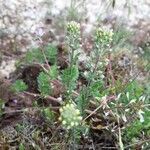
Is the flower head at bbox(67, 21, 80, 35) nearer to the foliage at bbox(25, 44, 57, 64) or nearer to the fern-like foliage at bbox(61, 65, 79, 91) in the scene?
the fern-like foliage at bbox(61, 65, 79, 91)

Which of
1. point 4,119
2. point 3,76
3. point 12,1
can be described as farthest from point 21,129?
point 12,1

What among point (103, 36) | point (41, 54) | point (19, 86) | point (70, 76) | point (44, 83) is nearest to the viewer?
point (103, 36)

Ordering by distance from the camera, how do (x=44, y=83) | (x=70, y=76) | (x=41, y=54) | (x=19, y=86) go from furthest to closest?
(x=41, y=54)
(x=19, y=86)
(x=44, y=83)
(x=70, y=76)

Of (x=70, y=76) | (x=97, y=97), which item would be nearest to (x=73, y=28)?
(x=70, y=76)

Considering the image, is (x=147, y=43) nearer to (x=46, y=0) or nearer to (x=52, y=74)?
(x=46, y=0)

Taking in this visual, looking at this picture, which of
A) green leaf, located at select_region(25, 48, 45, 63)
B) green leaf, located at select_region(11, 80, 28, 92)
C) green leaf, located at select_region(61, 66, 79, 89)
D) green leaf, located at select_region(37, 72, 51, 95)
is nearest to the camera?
green leaf, located at select_region(61, 66, 79, 89)

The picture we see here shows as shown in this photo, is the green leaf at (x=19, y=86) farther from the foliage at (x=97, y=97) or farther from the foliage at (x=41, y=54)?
the foliage at (x=41, y=54)

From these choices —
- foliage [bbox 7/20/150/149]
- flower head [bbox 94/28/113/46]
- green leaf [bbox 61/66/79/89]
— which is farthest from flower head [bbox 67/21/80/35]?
green leaf [bbox 61/66/79/89]

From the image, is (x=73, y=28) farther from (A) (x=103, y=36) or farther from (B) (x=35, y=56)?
(B) (x=35, y=56)

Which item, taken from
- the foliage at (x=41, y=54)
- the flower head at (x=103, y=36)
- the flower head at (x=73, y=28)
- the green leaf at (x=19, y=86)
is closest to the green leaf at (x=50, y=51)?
the foliage at (x=41, y=54)
